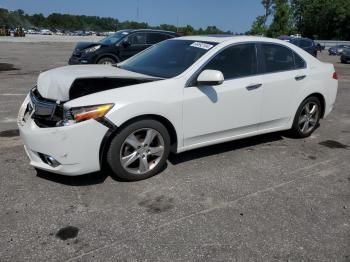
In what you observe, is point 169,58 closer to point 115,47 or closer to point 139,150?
point 139,150

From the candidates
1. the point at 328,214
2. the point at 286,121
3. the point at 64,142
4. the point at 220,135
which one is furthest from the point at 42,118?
the point at 286,121

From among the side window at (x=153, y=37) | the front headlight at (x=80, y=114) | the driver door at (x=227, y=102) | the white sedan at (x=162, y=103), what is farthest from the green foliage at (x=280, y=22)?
the front headlight at (x=80, y=114)

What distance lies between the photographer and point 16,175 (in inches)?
175

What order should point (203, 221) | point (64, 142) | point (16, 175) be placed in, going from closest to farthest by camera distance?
point (203, 221), point (64, 142), point (16, 175)

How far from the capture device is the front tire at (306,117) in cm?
592

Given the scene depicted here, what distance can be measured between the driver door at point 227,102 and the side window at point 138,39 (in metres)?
8.98

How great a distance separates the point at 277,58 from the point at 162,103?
2072mm

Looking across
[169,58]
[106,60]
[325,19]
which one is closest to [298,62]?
[169,58]

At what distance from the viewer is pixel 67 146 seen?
3.85 metres

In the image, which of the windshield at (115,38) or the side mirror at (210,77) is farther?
the windshield at (115,38)

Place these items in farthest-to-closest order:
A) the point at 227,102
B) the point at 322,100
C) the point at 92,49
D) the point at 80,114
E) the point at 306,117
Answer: the point at 92,49 < the point at 322,100 < the point at 306,117 < the point at 227,102 < the point at 80,114

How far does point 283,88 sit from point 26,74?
10159 millimetres

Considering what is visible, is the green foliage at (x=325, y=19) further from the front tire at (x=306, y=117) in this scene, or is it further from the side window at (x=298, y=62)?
the side window at (x=298, y=62)

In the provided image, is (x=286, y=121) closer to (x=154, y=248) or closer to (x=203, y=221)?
(x=203, y=221)
